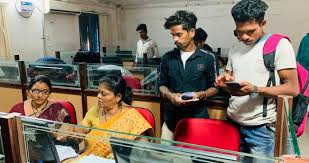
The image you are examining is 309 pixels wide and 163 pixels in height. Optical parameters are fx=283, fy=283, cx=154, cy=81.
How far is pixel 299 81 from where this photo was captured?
4.60 ft

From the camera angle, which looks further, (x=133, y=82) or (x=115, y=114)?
(x=133, y=82)

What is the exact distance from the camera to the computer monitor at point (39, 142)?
109cm

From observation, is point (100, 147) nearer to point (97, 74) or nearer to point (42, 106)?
point (42, 106)

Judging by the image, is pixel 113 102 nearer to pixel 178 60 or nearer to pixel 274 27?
pixel 178 60

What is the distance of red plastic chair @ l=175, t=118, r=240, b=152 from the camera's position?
1.54 meters

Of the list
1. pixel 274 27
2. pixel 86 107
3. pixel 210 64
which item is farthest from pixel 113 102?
pixel 274 27

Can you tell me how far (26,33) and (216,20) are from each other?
166 inches

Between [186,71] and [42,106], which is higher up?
[186,71]

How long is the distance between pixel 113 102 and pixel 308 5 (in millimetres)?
5587

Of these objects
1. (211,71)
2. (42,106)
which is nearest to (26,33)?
(42,106)

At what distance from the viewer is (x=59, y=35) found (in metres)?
6.01

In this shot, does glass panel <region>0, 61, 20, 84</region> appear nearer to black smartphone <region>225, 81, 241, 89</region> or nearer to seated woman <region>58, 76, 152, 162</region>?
seated woman <region>58, 76, 152, 162</region>

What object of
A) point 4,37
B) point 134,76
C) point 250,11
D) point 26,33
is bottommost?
point 134,76

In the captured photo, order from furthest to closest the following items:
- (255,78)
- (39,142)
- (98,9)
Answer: (98,9), (255,78), (39,142)
